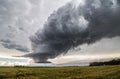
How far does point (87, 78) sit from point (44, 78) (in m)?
18.7

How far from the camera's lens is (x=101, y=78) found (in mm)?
49156

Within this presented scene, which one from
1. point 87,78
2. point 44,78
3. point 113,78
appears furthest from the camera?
point 44,78

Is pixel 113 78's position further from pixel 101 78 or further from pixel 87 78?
pixel 87 78

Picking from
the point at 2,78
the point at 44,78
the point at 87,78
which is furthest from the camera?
the point at 2,78

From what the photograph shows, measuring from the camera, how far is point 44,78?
6788 centimetres

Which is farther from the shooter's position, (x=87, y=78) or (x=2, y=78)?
(x=2, y=78)

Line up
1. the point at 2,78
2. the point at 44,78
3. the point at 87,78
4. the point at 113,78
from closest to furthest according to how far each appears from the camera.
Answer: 1. the point at 113,78
2. the point at 87,78
3. the point at 44,78
4. the point at 2,78

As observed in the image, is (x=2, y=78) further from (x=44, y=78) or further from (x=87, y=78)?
(x=87, y=78)

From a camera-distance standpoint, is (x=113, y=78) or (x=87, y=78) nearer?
(x=113, y=78)

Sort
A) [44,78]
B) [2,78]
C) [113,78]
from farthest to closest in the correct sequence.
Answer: [2,78], [44,78], [113,78]

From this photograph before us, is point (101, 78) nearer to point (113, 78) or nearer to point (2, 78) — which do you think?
point (113, 78)

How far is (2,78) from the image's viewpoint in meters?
79.1

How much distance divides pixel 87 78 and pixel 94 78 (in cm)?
294

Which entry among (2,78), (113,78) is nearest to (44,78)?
(2,78)
